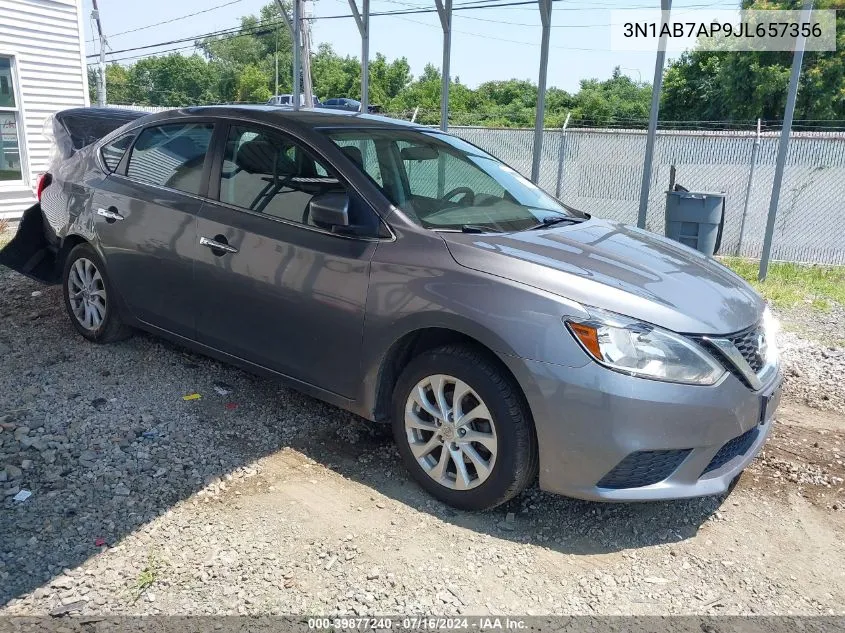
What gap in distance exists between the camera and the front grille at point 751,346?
9.91ft

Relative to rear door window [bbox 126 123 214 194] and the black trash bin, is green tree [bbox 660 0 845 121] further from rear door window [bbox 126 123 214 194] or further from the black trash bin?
rear door window [bbox 126 123 214 194]

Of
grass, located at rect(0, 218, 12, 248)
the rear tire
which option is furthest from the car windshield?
grass, located at rect(0, 218, 12, 248)

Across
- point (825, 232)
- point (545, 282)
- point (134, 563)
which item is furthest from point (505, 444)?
point (825, 232)

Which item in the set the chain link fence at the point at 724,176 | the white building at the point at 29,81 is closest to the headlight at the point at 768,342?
the chain link fence at the point at 724,176

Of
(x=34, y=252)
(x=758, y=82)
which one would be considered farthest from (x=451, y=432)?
(x=758, y=82)

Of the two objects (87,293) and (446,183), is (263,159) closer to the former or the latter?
(446,183)

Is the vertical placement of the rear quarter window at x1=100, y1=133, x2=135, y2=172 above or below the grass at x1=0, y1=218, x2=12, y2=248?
above

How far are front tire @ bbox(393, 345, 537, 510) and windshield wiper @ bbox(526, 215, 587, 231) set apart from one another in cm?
98

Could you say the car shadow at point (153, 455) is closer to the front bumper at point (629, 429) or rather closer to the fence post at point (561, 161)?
the front bumper at point (629, 429)

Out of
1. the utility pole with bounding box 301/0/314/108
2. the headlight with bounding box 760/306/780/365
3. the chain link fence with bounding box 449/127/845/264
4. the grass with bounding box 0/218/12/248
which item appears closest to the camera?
the headlight with bounding box 760/306/780/365

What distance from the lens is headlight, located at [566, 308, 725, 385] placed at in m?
2.79

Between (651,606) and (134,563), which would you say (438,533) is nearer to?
(651,606)

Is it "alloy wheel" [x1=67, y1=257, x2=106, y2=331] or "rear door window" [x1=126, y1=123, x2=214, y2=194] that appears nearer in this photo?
"rear door window" [x1=126, y1=123, x2=214, y2=194]

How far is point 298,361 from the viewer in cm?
367
